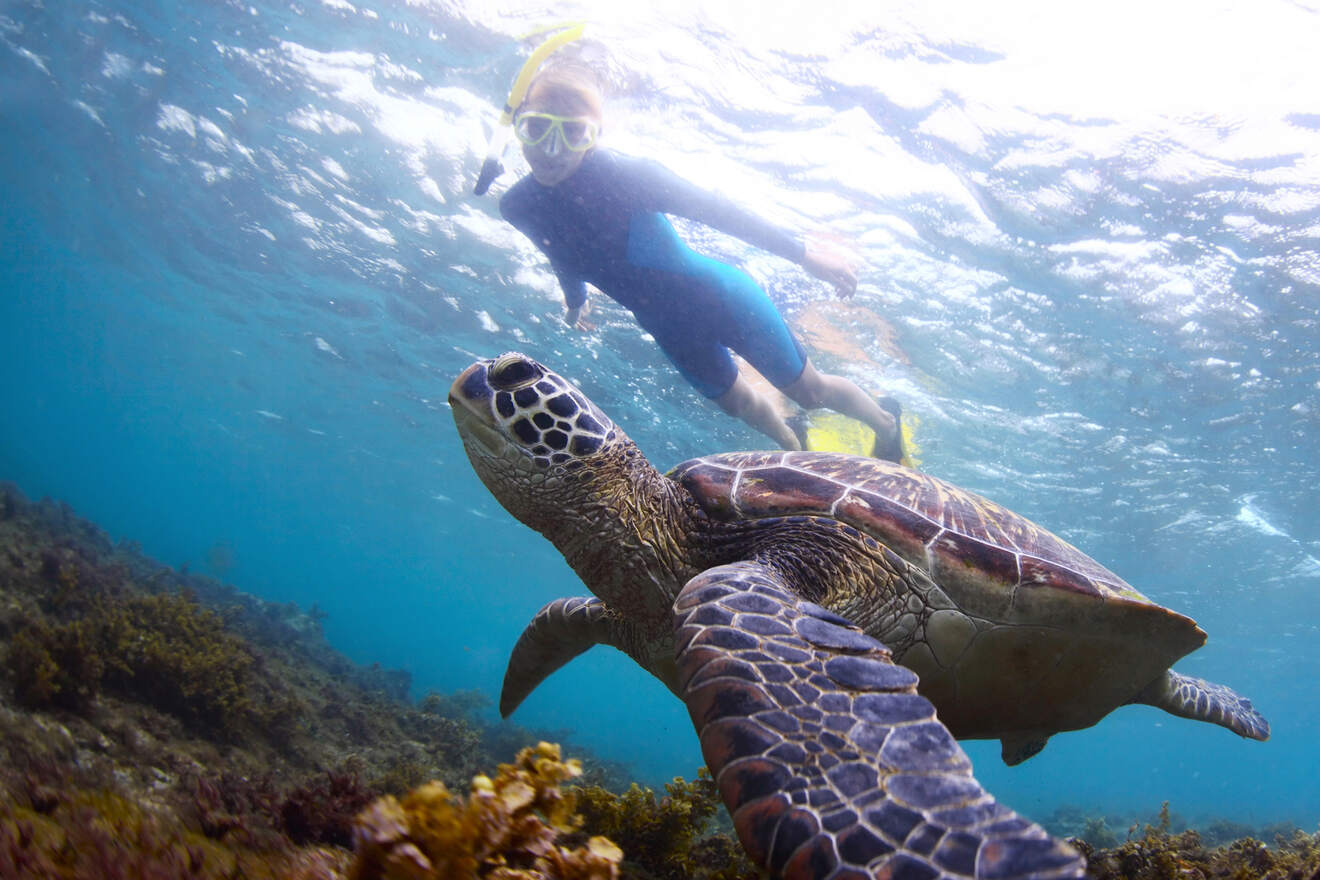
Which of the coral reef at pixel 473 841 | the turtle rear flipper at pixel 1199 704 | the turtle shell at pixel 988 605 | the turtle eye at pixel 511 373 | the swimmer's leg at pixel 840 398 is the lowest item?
the coral reef at pixel 473 841

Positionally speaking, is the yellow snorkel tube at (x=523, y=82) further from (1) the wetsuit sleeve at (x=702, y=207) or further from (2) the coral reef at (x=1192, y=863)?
(2) the coral reef at (x=1192, y=863)

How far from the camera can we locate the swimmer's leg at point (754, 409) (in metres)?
6.86

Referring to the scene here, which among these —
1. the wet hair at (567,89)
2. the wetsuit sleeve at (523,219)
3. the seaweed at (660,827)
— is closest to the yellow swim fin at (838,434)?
the wetsuit sleeve at (523,219)

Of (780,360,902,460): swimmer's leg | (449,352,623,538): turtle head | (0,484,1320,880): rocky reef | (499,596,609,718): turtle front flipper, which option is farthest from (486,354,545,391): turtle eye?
(780,360,902,460): swimmer's leg

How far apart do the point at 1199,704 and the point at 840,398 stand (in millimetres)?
3915

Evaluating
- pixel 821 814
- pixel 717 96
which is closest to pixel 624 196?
pixel 717 96

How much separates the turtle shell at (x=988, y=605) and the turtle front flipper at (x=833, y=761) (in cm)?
104

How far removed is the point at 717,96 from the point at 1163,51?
193 inches

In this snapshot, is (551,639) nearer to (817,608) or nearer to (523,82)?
(817,608)

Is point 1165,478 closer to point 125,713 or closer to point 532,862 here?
point 532,862

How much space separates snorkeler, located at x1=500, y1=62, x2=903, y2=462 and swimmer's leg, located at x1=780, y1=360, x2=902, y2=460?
2 cm

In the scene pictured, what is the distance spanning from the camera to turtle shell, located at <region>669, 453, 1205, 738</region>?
8.61 feet

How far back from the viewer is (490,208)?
1091 cm

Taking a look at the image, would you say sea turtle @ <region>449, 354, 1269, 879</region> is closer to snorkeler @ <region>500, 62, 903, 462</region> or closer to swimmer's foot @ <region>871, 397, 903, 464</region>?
snorkeler @ <region>500, 62, 903, 462</region>
